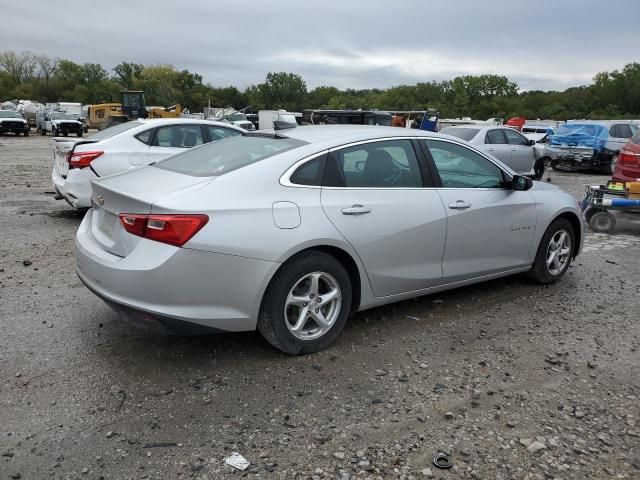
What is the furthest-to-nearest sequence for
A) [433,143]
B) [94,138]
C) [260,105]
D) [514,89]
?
[260,105]
[514,89]
[94,138]
[433,143]

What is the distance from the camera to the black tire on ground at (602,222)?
8.20 metres

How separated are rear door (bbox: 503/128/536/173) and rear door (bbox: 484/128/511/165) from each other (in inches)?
6.5

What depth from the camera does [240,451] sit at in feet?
9.09

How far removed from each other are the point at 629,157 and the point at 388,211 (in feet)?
23.4

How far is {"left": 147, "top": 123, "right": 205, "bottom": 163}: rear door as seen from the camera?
26.4ft

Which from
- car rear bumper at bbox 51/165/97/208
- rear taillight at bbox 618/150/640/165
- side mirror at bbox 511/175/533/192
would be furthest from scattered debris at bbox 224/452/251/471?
rear taillight at bbox 618/150/640/165

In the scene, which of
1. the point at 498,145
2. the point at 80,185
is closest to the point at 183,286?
the point at 80,185

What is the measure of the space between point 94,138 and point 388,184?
214 inches

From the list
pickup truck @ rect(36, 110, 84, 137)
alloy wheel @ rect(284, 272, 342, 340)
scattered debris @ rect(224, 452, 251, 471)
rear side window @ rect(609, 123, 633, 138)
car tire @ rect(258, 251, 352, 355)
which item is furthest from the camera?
pickup truck @ rect(36, 110, 84, 137)

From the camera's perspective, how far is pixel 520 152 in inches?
573

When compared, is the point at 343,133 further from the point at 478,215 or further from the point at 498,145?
the point at 498,145

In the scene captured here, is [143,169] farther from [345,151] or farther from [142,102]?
[142,102]

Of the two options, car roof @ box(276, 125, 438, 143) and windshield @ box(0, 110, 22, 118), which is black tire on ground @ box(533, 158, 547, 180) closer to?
car roof @ box(276, 125, 438, 143)

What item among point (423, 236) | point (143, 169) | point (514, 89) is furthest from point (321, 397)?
point (514, 89)
